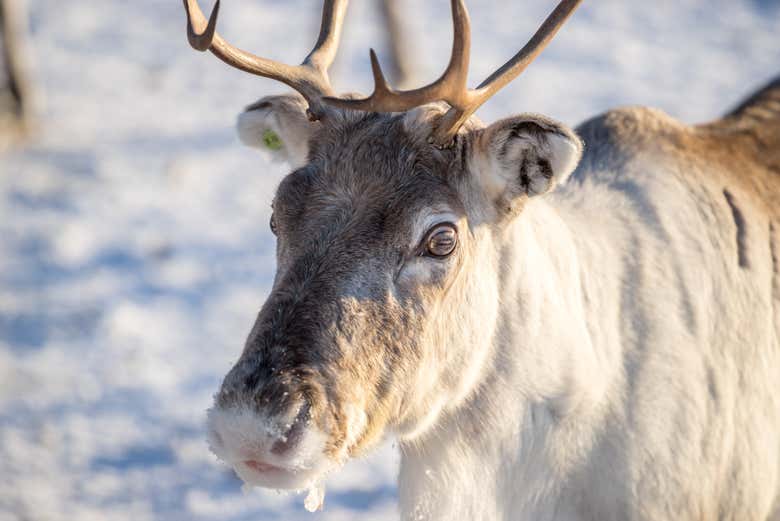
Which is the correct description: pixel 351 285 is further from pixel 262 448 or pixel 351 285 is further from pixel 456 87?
pixel 456 87

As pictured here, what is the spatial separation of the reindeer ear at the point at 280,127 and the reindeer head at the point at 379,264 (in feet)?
0.39

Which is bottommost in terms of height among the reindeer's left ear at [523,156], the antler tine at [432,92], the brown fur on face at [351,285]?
the brown fur on face at [351,285]

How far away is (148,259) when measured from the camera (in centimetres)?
630

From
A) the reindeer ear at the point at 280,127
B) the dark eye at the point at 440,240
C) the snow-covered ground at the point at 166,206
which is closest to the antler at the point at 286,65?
the reindeer ear at the point at 280,127

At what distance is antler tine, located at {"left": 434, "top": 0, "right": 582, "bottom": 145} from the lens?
2.45 meters

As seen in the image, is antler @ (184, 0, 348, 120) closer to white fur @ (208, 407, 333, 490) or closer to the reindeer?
the reindeer

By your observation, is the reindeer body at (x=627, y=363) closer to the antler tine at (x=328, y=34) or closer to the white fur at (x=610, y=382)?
the white fur at (x=610, y=382)

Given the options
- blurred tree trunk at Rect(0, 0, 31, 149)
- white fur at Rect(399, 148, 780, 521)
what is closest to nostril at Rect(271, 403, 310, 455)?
white fur at Rect(399, 148, 780, 521)

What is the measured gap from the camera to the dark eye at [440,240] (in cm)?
239

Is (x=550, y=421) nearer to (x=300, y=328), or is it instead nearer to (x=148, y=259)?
(x=300, y=328)

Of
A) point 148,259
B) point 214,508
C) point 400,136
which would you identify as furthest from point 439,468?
point 148,259

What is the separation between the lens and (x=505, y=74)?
2.50 metres

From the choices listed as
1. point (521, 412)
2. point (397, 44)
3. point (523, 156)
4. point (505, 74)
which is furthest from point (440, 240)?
point (397, 44)

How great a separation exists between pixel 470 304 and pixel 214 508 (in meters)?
2.41
